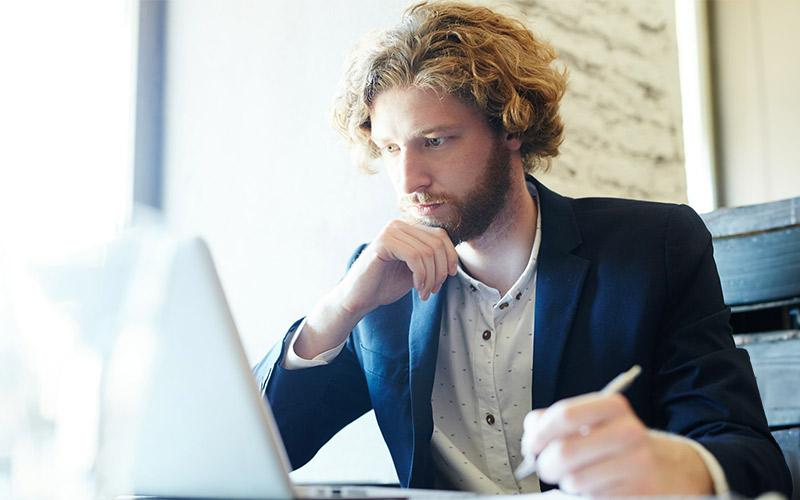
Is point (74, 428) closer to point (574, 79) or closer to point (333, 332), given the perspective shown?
point (333, 332)

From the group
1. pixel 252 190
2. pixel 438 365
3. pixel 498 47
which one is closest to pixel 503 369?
pixel 438 365

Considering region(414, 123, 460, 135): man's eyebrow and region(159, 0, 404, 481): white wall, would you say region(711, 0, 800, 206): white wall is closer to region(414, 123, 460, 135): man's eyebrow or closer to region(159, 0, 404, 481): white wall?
region(159, 0, 404, 481): white wall

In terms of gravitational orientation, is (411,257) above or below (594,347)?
above

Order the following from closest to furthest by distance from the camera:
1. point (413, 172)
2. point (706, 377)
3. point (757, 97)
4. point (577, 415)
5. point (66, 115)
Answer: point (577, 415)
point (706, 377)
point (413, 172)
point (66, 115)
point (757, 97)

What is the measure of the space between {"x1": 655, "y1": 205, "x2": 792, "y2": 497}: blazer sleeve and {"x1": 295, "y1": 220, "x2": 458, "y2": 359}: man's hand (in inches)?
13.3

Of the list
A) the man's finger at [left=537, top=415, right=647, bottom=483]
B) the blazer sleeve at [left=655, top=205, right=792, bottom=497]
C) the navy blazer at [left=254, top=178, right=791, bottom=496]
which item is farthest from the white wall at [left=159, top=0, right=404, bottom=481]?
the man's finger at [left=537, top=415, right=647, bottom=483]

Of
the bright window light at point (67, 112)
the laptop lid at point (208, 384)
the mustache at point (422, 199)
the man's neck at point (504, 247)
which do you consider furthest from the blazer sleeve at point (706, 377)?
the bright window light at point (67, 112)

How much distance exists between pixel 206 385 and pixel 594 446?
12.6 inches

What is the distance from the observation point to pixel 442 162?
1.56 meters

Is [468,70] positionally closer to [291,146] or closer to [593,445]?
[291,146]

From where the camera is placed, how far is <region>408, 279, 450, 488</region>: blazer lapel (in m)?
1.41

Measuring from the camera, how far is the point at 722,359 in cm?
121

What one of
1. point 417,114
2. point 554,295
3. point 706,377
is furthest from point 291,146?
point 706,377

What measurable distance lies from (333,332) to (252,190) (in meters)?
0.78
